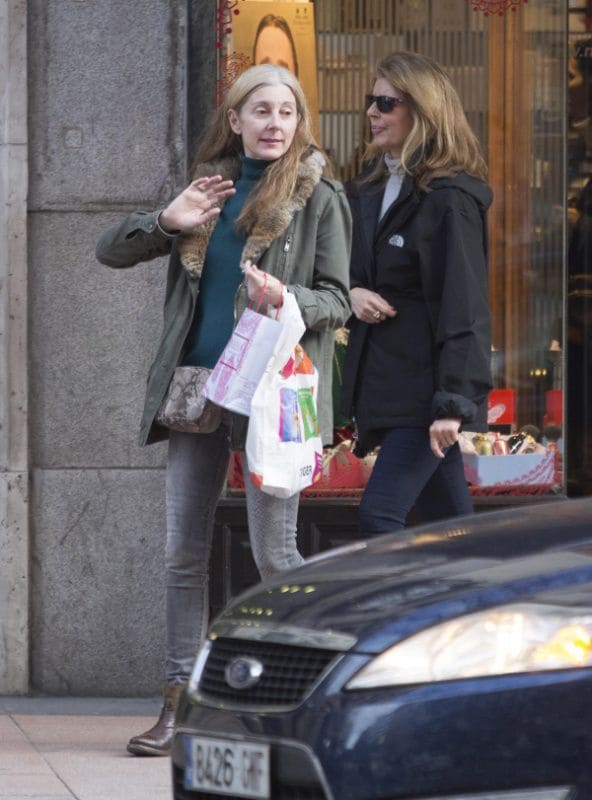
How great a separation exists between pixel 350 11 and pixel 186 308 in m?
2.19

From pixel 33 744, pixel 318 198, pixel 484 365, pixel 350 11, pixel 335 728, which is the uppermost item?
pixel 350 11

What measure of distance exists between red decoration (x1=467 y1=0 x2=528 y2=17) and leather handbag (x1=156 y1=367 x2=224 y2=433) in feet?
8.40

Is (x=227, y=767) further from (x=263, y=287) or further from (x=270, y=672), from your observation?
(x=263, y=287)

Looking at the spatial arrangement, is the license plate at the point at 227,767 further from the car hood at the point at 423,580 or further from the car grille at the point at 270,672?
the car hood at the point at 423,580

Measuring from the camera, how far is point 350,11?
283 inches

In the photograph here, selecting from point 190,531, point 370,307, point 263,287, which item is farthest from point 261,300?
point 190,531

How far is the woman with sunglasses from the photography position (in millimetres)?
5426

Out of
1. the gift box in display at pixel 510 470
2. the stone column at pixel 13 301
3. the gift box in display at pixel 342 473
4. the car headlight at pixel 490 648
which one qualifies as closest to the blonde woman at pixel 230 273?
the stone column at pixel 13 301

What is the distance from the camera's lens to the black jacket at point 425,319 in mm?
5414

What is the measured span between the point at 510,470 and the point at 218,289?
219 cm

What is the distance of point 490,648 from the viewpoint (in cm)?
325

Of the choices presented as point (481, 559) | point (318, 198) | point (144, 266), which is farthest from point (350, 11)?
point (481, 559)

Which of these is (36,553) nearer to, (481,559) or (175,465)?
(175,465)

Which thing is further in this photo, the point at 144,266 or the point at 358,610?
the point at 144,266
